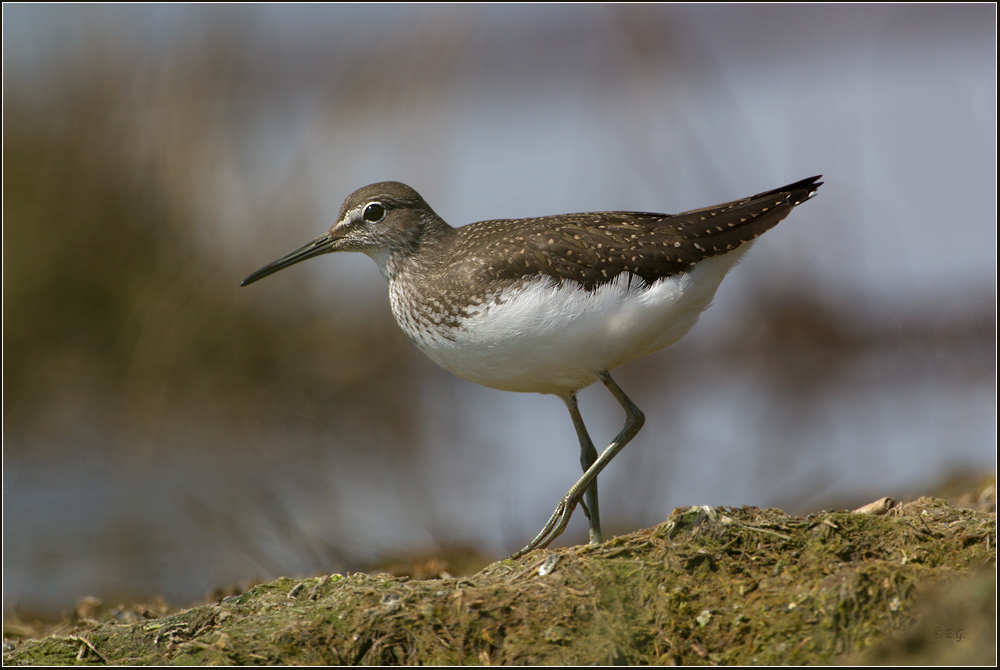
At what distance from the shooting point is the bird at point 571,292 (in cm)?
499

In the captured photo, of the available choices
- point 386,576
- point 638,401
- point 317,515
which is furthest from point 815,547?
point 638,401

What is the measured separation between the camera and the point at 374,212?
6129mm

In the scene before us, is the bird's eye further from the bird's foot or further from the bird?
the bird's foot

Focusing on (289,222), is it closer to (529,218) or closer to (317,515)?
(317,515)

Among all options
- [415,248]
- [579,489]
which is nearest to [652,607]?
[579,489]

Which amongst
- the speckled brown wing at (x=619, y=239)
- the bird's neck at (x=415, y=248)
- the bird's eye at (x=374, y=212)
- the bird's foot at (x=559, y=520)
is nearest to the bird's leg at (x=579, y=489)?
the bird's foot at (x=559, y=520)

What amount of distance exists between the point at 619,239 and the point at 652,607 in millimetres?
2602

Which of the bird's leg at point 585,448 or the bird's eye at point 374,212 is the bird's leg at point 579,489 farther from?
the bird's eye at point 374,212

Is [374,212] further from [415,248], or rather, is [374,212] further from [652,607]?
[652,607]

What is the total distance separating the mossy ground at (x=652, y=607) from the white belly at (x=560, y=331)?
1.36 metres

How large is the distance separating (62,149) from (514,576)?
11.3m

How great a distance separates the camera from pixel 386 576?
14.1 ft

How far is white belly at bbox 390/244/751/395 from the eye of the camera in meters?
4.95

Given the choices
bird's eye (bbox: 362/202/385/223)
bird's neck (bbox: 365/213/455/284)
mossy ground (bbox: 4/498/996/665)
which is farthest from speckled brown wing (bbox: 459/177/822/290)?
mossy ground (bbox: 4/498/996/665)
